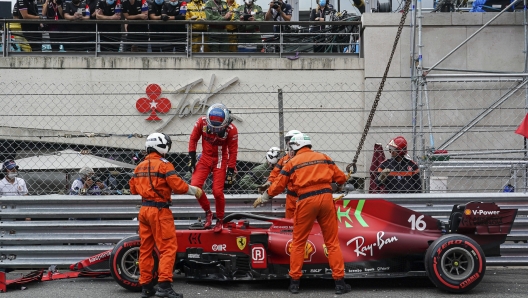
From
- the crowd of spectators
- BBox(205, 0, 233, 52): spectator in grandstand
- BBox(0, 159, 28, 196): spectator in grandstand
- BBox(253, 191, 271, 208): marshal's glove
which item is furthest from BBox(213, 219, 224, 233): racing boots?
BBox(205, 0, 233, 52): spectator in grandstand

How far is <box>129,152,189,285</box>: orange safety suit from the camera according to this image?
7602mm

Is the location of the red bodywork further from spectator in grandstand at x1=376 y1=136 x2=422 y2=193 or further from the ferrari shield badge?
spectator in grandstand at x1=376 y1=136 x2=422 y2=193

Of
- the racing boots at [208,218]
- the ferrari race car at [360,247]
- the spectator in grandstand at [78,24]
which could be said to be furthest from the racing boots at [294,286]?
the spectator in grandstand at [78,24]

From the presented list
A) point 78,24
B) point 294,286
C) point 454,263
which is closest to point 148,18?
point 78,24

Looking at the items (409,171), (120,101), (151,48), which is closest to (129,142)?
(120,101)

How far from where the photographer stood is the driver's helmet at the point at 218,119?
8.91 m

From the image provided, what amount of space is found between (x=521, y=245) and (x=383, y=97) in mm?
4346

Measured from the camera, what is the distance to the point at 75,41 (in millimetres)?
13703

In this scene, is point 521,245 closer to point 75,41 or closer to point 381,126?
point 381,126

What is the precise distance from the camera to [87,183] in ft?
33.1

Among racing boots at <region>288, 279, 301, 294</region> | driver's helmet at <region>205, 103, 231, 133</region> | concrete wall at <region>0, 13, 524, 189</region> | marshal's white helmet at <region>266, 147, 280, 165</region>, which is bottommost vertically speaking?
racing boots at <region>288, 279, 301, 294</region>

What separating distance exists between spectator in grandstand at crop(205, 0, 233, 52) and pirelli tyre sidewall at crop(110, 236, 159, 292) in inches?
245

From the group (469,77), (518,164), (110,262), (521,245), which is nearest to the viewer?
(110,262)

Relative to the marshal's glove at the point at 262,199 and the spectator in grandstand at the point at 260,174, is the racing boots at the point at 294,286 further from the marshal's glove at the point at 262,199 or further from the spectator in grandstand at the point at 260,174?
the spectator in grandstand at the point at 260,174
